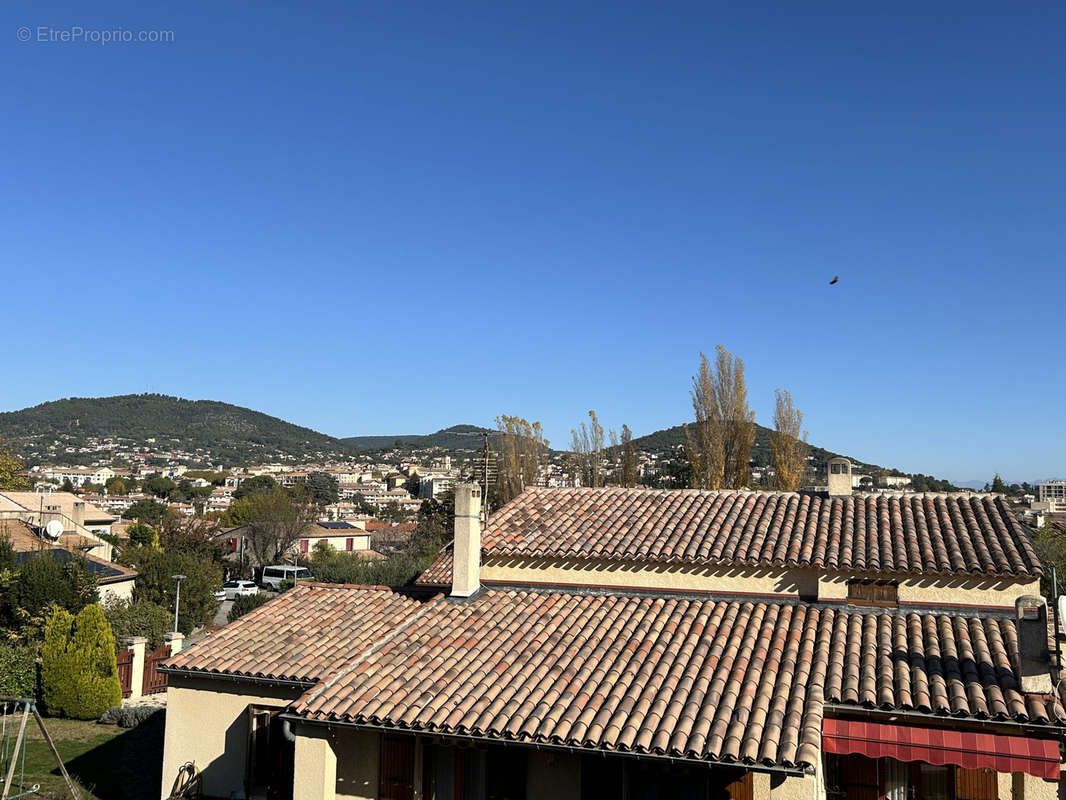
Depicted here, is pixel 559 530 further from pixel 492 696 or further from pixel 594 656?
pixel 492 696

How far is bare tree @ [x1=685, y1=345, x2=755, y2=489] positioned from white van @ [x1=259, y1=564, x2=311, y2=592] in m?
28.3

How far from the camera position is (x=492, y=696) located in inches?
440

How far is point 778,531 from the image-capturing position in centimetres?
1505

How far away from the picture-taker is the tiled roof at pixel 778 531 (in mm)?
13492

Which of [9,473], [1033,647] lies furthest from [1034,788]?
[9,473]

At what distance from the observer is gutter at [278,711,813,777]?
923 centimetres

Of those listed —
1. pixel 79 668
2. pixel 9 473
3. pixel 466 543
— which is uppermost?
pixel 9 473

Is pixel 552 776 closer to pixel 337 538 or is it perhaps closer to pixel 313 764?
pixel 313 764

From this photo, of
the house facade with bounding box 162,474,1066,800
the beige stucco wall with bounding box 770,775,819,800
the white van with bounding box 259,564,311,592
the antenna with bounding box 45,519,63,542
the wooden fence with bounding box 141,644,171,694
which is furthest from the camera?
the white van with bounding box 259,564,311,592

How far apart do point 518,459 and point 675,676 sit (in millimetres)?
36411

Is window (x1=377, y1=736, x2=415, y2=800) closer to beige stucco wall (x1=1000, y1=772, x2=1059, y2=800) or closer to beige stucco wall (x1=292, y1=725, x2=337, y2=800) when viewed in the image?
beige stucco wall (x1=292, y1=725, x2=337, y2=800)

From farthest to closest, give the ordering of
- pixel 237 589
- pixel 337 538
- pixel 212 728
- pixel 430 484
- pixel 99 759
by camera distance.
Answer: pixel 430 484
pixel 337 538
pixel 237 589
pixel 99 759
pixel 212 728

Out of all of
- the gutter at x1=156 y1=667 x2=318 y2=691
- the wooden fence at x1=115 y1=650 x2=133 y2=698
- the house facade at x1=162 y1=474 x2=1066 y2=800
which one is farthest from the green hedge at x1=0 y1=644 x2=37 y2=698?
the gutter at x1=156 y1=667 x2=318 y2=691

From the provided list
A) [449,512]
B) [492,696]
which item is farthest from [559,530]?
[449,512]
